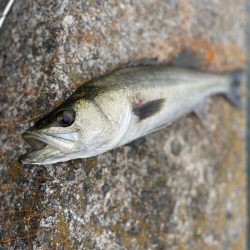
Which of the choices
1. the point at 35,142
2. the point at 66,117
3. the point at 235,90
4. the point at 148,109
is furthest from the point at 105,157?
the point at 235,90

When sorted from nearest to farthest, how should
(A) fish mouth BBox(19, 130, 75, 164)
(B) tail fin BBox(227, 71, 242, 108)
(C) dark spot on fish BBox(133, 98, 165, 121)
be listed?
(A) fish mouth BBox(19, 130, 75, 164) < (C) dark spot on fish BBox(133, 98, 165, 121) < (B) tail fin BBox(227, 71, 242, 108)

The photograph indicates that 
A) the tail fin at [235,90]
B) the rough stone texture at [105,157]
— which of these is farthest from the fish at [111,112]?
the tail fin at [235,90]

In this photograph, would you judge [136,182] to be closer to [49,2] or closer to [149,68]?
[149,68]

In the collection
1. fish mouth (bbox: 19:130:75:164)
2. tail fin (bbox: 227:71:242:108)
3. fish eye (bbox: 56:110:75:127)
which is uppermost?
fish eye (bbox: 56:110:75:127)

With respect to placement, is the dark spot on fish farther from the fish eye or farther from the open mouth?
the open mouth

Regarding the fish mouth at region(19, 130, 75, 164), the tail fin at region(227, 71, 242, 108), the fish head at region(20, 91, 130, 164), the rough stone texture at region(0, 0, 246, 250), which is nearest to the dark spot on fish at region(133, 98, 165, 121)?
the fish head at region(20, 91, 130, 164)

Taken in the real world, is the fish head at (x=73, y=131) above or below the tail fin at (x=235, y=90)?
above

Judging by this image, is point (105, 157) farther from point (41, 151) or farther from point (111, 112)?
point (41, 151)

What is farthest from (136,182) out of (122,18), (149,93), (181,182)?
(122,18)

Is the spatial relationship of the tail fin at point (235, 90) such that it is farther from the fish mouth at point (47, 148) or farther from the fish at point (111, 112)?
the fish mouth at point (47, 148)
